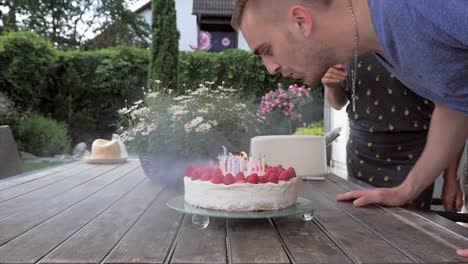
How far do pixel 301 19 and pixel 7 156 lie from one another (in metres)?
2.17

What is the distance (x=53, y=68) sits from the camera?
9.41 m

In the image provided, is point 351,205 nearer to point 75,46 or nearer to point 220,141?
point 220,141

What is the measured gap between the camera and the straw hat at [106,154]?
9.71 feet

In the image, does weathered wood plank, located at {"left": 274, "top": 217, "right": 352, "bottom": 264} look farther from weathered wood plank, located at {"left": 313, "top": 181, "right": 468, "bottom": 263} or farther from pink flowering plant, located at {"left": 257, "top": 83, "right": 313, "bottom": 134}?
pink flowering plant, located at {"left": 257, "top": 83, "right": 313, "bottom": 134}

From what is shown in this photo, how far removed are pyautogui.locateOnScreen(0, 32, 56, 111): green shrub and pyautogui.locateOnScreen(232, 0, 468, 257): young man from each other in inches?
323

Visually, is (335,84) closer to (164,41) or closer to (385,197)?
(385,197)

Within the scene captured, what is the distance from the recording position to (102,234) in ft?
3.51

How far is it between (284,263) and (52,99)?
942cm

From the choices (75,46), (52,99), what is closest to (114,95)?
(52,99)

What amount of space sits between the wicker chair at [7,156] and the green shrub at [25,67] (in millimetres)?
6279

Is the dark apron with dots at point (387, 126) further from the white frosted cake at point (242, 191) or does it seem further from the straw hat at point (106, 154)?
→ the straw hat at point (106, 154)

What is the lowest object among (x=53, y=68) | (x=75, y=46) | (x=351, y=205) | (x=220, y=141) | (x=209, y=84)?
(x=351, y=205)

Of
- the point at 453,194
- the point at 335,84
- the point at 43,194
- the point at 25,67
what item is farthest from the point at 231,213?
the point at 25,67

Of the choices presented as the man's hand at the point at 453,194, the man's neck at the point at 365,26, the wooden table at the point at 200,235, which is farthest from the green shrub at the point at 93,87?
the man's neck at the point at 365,26
